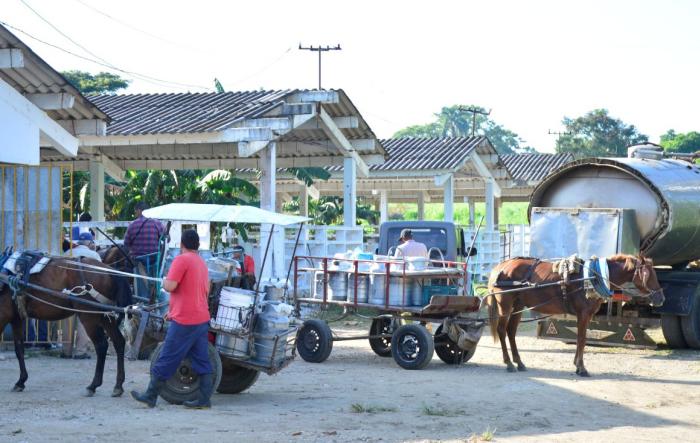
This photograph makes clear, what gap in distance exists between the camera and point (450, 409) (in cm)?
1098

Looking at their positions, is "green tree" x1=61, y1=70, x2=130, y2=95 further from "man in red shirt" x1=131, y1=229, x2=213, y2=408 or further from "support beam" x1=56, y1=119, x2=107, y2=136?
"man in red shirt" x1=131, y1=229, x2=213, y2=408

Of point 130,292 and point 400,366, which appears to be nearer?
point 130,292

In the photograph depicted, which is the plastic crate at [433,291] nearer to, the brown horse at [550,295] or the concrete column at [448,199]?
the brown horse at [550,295]

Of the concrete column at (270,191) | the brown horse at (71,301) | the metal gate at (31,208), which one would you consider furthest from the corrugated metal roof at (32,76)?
the concrete column at (270,191)

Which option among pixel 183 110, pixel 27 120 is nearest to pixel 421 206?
pixel 183 110

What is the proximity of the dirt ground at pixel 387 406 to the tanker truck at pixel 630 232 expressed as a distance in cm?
121

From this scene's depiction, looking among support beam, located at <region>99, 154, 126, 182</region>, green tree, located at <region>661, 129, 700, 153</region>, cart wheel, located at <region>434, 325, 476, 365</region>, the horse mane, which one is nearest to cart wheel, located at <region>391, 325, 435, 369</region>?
cart wheel, located at <region>434, 325, 476, 365</region>

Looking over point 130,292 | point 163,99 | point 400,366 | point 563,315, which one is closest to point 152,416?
point 130,292

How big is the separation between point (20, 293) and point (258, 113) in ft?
27.7

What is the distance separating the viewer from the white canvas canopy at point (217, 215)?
1103cm

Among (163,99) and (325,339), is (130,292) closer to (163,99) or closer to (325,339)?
(325,339)

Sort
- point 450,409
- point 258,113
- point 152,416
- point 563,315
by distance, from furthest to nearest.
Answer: point 258,113, point 563,315, point 450,409, point 152,416

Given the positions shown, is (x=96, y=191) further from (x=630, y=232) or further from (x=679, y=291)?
(x=679, y=291)

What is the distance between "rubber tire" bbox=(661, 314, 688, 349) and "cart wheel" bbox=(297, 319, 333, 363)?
213 inches
